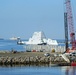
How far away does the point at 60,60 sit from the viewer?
97562mm

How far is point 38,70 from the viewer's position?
8456 cm

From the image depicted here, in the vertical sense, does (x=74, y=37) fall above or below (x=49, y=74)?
above

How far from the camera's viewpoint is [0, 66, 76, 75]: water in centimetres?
7943

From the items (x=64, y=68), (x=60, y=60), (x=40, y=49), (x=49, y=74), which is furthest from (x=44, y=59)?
(x=40, y=49)

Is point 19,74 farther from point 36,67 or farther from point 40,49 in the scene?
point 40,49

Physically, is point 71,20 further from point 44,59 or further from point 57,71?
point 57,71

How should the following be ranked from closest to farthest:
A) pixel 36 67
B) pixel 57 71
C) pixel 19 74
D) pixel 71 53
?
pixel 19 74 < pixel 57 71 < pixel 36 67 < pixel 71 53

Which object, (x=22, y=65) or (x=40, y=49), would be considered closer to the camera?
(x=22, y=65)

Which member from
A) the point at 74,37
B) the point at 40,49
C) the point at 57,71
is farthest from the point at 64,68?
the point at 40,49

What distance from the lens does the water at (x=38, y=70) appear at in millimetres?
79431

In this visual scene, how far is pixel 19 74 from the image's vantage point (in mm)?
77438

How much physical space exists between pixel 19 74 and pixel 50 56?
971 inches

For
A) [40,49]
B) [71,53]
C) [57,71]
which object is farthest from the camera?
[40,49]

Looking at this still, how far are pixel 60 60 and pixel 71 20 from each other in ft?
85.2
